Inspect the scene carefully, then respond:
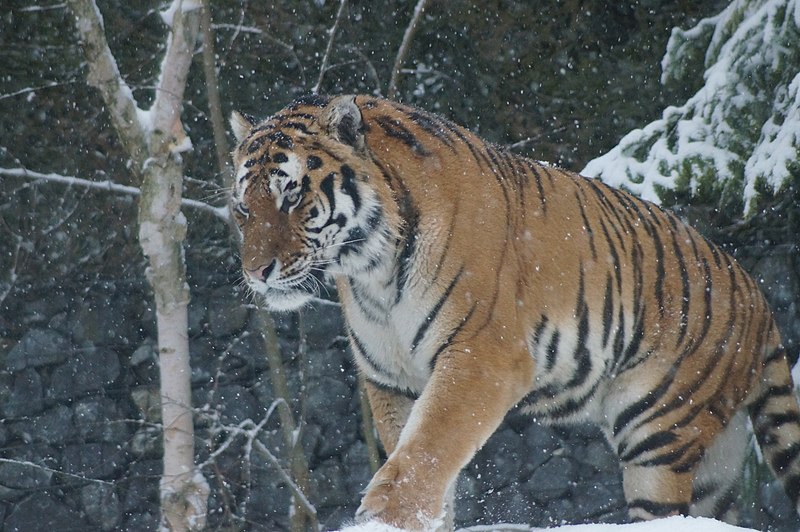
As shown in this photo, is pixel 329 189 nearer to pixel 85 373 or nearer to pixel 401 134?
pixel 401 134

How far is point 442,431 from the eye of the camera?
3.02 meters

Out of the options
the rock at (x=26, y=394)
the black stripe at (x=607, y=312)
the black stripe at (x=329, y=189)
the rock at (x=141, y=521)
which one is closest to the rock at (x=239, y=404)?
the rock at (x=141, y=521)

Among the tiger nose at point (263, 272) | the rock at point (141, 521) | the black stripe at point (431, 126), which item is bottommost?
the rock at point (141, 521)

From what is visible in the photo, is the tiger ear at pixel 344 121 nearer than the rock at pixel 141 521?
Yes

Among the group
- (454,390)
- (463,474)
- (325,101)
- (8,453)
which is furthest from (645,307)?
(8,453)

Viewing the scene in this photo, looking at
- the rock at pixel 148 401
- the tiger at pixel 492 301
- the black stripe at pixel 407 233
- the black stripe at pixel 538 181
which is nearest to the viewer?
the tiger at pixel 492 301

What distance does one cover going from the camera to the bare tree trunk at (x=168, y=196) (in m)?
4.56

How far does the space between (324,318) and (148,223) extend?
236 cm

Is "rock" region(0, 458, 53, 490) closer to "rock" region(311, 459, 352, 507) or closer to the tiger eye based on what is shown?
"rock" region(311, 459, 352, 507)

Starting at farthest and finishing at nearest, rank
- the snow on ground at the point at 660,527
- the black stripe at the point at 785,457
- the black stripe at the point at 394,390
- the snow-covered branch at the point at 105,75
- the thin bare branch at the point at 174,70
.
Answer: the thin bare branch at the point at 174,70 < the snow-covered branch at the point at 105,75 < the black stripe at the point at 785,457 < the black stripe at the point at 394,390 < the snow on ground at the point at 660,527

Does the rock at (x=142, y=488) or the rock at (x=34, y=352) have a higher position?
the rock at (x=34, y=352)

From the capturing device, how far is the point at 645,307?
3969mm

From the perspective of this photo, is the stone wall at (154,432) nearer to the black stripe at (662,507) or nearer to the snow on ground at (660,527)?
the black stripe at (662,507)

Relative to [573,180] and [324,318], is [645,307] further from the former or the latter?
[324,318]
